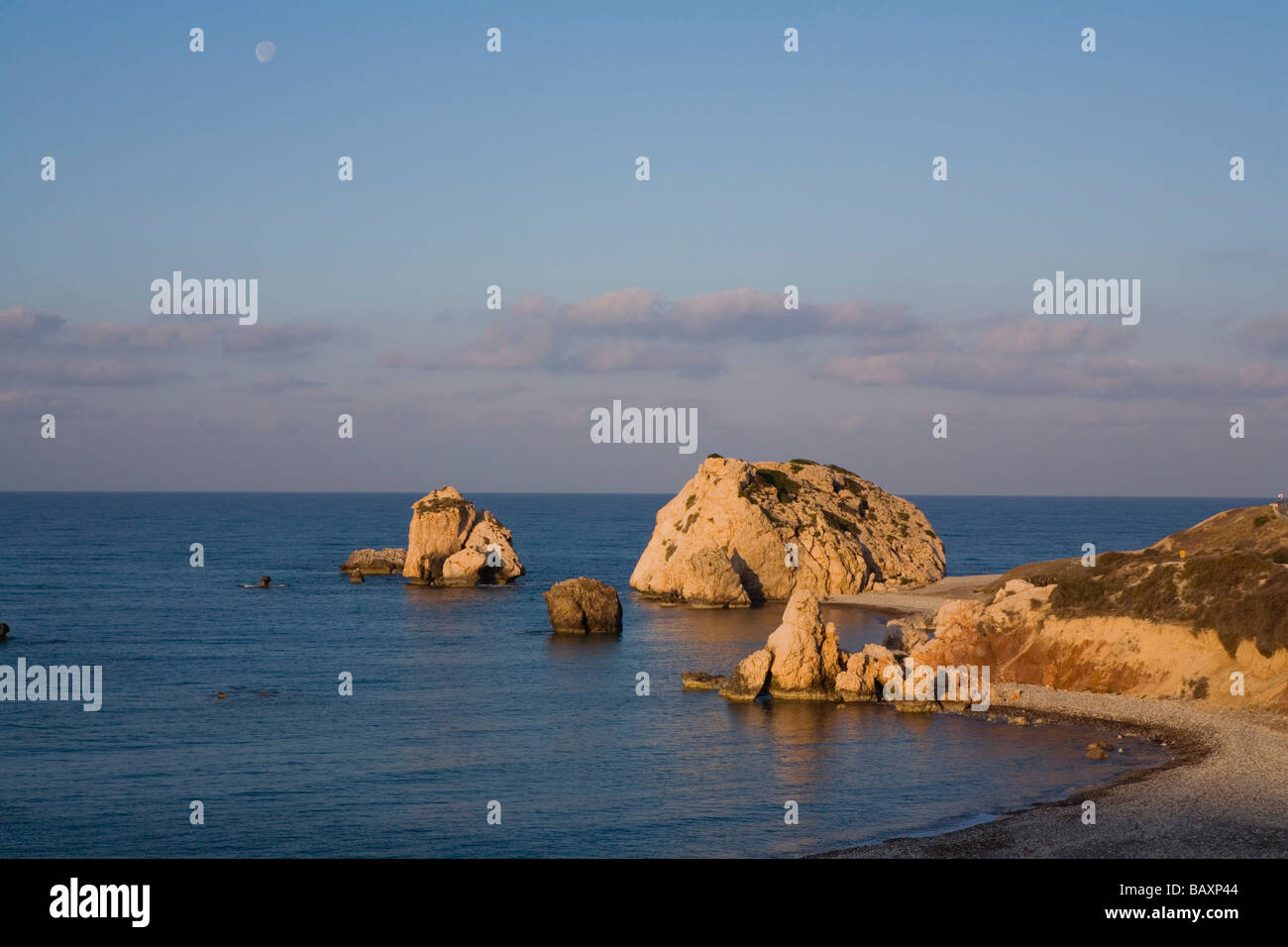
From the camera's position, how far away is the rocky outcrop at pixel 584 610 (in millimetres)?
87188

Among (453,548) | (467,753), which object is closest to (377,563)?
(453,548)

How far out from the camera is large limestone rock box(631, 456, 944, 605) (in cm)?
10962

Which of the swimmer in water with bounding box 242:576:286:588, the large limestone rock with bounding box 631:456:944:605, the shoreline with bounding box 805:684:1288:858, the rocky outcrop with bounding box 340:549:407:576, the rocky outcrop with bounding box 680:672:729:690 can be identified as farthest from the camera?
the rocky outcrop with bounding box 340:549:407:576

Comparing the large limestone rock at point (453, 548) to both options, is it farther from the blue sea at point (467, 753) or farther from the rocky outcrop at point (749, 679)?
the rocky outcrop at point (749, 679)

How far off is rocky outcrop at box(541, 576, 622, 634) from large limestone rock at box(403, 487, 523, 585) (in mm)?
38803

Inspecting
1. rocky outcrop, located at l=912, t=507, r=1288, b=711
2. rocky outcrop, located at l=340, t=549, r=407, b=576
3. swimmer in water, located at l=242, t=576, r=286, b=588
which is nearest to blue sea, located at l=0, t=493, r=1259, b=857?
rocky outcrop, located at l=912, t=507, r=1288, b=711

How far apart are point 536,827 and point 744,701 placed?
23.9 meters

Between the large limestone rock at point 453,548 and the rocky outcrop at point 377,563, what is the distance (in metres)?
11.0

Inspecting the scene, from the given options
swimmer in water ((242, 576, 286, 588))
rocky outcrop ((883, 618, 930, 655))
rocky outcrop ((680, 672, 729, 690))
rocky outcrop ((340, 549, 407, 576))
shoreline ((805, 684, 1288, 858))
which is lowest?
shoreline ((805, 684, 1288, 858))

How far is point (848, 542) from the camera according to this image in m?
116

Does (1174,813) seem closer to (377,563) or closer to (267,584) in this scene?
(267,584)

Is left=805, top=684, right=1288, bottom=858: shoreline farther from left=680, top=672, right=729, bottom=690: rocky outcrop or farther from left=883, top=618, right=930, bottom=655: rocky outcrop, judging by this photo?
left=680, top=672, right=729, bottom=690: rocky outcrop
